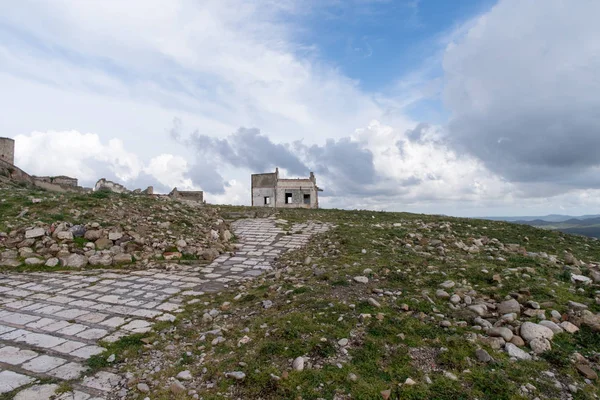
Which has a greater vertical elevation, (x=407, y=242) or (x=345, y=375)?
(x=407, y=242)

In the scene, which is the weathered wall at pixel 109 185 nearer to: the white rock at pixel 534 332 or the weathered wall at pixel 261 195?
the weathered wall at pixel 261 195

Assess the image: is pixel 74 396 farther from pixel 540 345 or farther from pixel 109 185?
pixel 109 185

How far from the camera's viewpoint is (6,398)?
3.15 m

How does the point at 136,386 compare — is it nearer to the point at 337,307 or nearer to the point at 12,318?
the point at 337,307

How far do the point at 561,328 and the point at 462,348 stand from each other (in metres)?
1.48

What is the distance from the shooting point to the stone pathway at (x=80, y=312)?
3553 millimetres

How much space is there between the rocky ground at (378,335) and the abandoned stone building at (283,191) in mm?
26584

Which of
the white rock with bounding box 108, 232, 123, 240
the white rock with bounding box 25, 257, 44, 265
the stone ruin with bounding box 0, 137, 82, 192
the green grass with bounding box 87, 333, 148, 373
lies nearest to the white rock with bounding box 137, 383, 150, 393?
the green grass with bounding box 87, 333, 148, 373

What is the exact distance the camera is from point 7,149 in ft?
81.9

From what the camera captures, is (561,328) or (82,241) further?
(82,241)

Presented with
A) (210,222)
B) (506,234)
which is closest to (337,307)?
(210,222)

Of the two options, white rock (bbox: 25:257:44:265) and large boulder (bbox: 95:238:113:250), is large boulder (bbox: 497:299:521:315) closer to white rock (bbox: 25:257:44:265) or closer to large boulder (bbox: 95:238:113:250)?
large boulder (bbox: 95:238:113:250)

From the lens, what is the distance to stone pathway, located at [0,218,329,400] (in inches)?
140

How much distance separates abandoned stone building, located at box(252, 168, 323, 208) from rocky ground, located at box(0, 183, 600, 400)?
2658 centimetres
